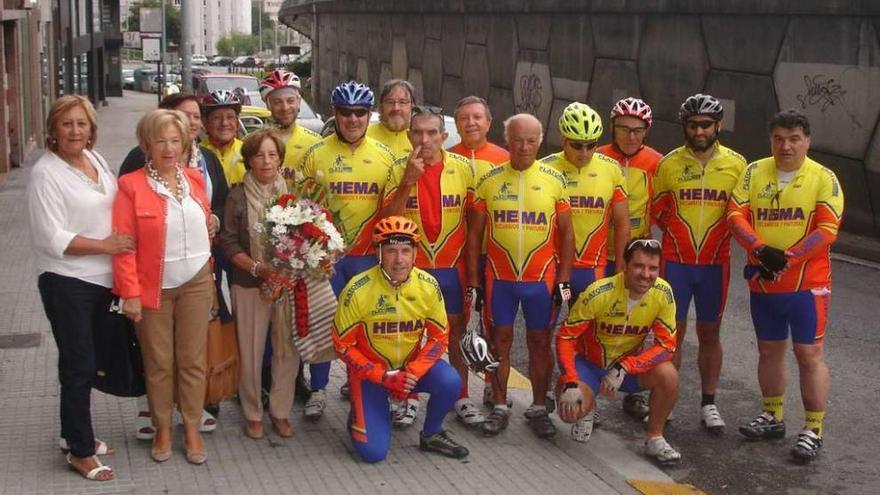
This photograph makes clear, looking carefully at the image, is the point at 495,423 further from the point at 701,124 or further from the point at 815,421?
the point at 701,124

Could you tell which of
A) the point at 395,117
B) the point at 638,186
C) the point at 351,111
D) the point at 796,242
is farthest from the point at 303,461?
the point at 796,242

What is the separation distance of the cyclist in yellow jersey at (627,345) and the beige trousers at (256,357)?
1577mm

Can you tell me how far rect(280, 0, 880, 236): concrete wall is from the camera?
541 inches

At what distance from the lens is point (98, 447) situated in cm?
639

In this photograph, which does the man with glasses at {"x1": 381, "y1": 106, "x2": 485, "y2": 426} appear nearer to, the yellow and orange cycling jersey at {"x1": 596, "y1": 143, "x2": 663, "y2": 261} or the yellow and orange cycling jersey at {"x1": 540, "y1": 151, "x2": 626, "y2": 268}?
the yellow and orange cycling jersey at {"x1": 540, "y1": 151, "x2": 626, "y2": 268}

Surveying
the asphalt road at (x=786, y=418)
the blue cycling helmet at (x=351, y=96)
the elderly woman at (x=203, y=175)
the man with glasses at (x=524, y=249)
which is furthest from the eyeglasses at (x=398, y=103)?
the asphalt road at (x=786, y=418)

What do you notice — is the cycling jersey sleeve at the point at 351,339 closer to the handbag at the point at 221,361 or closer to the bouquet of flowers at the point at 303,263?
the bouquet of flowers at the point at 303,263

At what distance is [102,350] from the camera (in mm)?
6180

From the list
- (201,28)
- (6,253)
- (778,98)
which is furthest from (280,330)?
(201,28)

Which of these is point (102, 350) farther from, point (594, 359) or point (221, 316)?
point (594, 359)

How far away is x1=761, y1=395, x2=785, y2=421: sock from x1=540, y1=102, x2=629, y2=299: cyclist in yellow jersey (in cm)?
127

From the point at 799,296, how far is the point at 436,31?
23.7 meters

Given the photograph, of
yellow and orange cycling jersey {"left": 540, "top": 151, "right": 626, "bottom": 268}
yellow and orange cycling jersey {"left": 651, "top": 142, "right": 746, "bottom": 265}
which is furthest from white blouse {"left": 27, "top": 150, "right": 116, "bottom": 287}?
yellow and orange cycling jersey {"left": 651, "top": 142, "right": 746, "bottom": 265}

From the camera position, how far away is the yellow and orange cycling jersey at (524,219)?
6.95 meters
